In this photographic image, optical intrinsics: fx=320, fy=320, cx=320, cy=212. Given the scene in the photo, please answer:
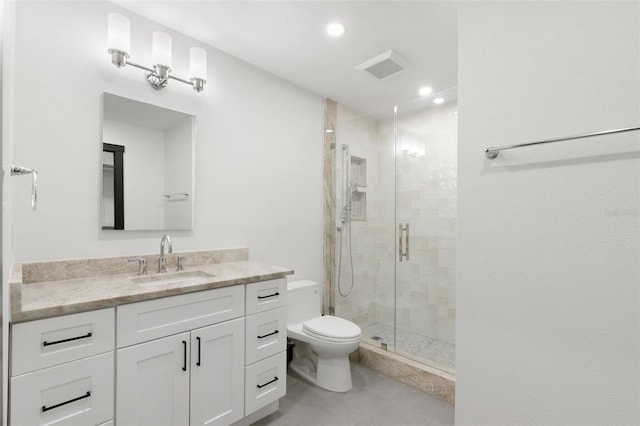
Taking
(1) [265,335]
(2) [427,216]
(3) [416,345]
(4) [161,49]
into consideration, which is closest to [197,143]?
(4) [161,49]

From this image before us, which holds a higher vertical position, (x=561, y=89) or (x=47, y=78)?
(x=47, y=78)

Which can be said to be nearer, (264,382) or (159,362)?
(159,362)

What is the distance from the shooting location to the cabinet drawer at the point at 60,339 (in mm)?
1143

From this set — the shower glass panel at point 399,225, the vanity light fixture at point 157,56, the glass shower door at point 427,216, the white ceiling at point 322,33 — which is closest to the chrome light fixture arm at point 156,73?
the vanity light fixture at point 157,56

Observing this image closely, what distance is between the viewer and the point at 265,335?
1889mm

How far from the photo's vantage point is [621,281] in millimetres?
1007

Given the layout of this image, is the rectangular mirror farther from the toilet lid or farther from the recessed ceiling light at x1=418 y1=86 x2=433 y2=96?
the recessed ceiling light at x1=418 y1=86 x2=433 y2=96

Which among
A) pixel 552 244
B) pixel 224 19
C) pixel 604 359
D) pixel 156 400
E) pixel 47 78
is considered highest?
pixel 224 19

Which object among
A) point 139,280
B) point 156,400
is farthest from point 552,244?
point 139,280

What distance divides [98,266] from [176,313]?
1.97ft

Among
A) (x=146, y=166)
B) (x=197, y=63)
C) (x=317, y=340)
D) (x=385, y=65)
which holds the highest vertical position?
(x=385, y=65)

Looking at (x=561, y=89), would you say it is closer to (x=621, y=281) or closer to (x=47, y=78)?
(x=621, y=281)

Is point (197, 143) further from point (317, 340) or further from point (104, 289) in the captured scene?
point (317, 340)

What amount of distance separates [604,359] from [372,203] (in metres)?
2.19
